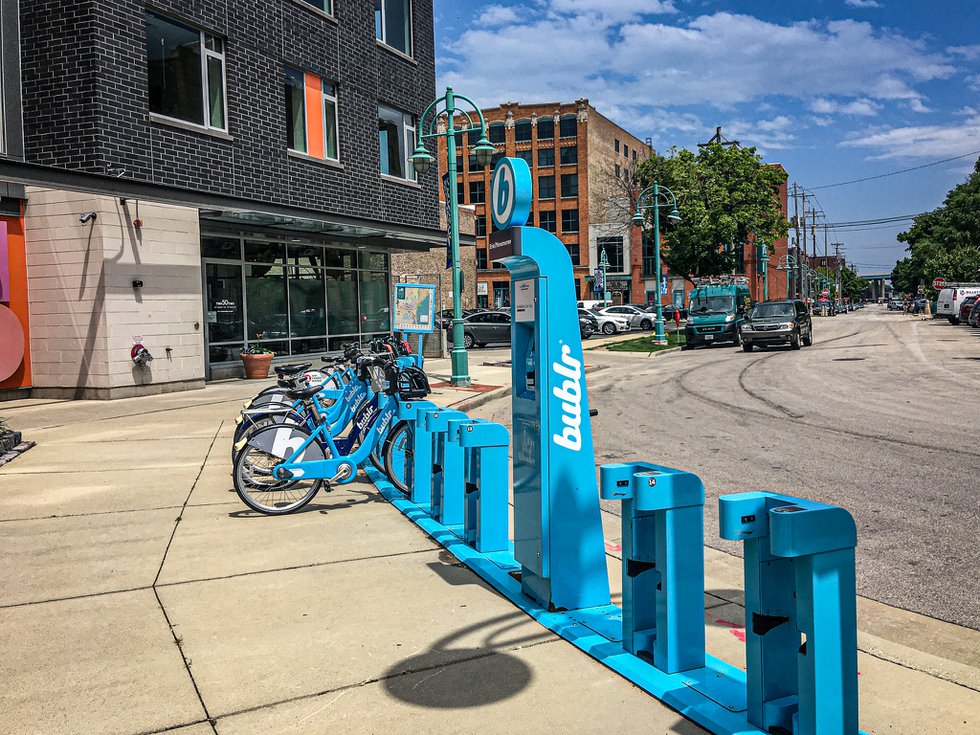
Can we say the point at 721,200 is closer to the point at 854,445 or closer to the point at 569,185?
the point at 569,185

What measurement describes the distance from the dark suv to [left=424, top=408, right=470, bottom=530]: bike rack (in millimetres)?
23912

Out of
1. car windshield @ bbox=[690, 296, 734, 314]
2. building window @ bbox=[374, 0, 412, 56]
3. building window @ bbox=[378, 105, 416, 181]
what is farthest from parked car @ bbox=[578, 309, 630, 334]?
building window @ bbox=[374, 0, 412, 56]

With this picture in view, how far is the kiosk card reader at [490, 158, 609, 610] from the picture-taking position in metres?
4.38

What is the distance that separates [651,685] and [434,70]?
23.4 metres

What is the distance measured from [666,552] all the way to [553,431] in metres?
1.02

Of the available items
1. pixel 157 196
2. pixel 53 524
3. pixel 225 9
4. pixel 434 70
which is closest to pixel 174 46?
pixel 225 9

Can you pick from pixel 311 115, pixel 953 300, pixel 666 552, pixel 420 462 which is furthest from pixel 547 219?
pixel 666 552

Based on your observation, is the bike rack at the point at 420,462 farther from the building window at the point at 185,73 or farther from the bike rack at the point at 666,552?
the building window at the point at 185,73

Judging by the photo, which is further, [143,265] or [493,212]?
[143,265]

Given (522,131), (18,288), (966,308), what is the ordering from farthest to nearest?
(522,131)
(966,308)
(18,288)

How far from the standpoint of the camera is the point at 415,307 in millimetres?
15438

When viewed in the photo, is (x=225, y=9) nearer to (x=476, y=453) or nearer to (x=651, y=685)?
(x=476, y=453)

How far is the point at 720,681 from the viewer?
356 centimetres

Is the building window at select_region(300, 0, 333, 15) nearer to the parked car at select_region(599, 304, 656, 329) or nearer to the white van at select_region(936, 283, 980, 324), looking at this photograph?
the parked car at select_region(599, 304, 656, 329)
